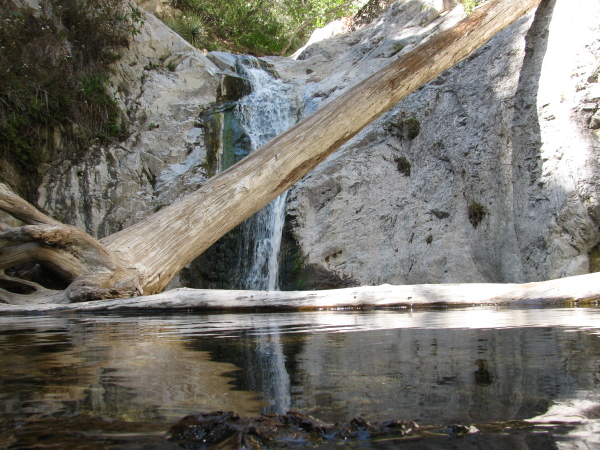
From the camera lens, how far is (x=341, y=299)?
4.29m

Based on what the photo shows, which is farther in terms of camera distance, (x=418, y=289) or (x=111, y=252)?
(x=111, y=252)

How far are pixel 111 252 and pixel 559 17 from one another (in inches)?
291

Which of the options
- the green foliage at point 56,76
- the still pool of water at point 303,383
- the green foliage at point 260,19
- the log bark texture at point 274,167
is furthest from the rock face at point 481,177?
the green foliage at point 260,19

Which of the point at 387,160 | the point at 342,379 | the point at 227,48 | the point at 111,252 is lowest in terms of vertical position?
the point at 342,379

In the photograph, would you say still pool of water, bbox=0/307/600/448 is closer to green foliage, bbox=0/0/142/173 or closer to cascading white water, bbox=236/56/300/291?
cascading white water, bbox=236/56/300/291

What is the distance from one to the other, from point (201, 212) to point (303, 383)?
4745 millimetres

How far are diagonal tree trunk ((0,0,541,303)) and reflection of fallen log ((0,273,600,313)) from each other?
657 mm

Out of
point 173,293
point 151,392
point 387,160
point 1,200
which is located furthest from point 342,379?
point 387,160

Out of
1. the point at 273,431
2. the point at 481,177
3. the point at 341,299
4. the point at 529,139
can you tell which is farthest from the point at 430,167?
the point at 273,431

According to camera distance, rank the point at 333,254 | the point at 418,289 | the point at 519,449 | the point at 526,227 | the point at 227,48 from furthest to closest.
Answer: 1. the point at 227,48
2. the point at 333,254
3. the point at 526,227
4. the point at 418,289
5. the point at 519,449

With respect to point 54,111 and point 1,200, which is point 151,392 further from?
point 54,111

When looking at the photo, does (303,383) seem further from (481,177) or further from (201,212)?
(481,177)

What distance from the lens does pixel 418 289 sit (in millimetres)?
4293

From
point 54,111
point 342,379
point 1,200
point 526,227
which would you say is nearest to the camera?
point 342,379
